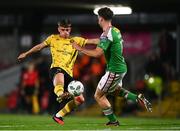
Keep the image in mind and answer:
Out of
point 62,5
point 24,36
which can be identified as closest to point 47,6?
point 62,5

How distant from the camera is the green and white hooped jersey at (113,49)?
1343 cm

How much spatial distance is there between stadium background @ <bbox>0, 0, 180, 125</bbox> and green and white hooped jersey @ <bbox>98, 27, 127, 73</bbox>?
33.2 ft

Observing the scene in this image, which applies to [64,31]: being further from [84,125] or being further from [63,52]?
[84,125]

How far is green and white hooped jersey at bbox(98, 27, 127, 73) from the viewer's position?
44.0ft

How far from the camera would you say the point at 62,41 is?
15461 millimetres

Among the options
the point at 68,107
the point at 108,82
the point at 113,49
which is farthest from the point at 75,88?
the point at 113,49

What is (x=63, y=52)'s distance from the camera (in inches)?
602

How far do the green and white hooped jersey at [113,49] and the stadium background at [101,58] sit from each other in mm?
10129

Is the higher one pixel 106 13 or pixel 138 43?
pixel 106 13

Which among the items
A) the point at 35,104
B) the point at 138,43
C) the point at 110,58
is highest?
the point at 110,58

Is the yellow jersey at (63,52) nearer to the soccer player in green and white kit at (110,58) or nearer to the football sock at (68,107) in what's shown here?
the football sock at (68,107)

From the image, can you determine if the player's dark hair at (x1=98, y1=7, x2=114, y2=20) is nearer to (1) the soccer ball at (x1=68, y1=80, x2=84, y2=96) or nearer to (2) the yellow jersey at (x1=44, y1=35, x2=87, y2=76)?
Result: (1) the soccer ball at (x1=68, y1=80, x2=84, y2=96)

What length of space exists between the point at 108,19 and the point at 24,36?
18.3 metres

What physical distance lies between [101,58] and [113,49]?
11.4 meters
